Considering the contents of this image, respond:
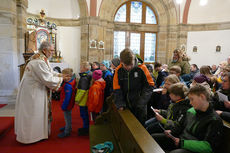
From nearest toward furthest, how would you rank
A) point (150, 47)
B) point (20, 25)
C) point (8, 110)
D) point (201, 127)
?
point (201, 127)
point (8, 110)
point (20, 25)
point (150, 47)

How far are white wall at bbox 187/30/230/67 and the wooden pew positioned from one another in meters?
10.0

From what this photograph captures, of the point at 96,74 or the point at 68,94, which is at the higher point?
the point at 96,74

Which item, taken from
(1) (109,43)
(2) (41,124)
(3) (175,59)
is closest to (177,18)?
(1) (109,43)

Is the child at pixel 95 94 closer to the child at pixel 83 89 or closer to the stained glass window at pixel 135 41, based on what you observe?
the child at pixel 83 89

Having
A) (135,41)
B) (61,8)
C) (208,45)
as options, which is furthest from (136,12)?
(208,45)

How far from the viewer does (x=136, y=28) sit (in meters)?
11.2

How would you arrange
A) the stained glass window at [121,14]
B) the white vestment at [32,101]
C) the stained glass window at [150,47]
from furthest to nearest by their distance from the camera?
the stained glass window at [150,47]
the stained glass window at [121,14]
the white vestment at [32,101]

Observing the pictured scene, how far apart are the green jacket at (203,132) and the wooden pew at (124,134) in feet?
1.79

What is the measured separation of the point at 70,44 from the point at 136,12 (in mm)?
5077

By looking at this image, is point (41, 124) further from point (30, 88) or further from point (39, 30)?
point (39, 30)

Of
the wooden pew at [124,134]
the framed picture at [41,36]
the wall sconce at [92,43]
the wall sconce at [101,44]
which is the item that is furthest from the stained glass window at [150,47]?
the wooden pew at [124,134]

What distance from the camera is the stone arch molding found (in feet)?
33.7

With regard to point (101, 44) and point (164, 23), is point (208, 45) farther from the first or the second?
point (101, 44)

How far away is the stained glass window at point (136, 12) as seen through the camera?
11141 mm
